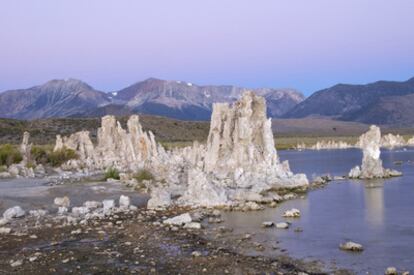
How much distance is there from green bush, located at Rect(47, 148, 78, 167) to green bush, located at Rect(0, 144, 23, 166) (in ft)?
12.0

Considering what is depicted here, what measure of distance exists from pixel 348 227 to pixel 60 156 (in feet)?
164

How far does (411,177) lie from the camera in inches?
1955

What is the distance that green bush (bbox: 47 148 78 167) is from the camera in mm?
67787

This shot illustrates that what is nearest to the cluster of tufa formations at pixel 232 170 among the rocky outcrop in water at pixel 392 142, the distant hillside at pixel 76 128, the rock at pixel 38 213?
the rock at pixel 38 213

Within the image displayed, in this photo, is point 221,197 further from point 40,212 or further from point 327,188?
point 327,188

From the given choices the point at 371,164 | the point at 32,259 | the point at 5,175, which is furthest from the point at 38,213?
the point at 371,164

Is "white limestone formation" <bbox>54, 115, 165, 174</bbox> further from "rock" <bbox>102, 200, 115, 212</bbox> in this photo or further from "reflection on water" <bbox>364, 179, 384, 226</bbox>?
"rock" <bbox>102, 200, 115, 212</bbox>

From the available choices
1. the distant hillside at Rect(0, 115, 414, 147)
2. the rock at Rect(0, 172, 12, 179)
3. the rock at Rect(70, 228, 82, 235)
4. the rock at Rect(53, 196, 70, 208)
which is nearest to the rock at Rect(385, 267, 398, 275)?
the rock at Rect(70, 228, 82, 235)

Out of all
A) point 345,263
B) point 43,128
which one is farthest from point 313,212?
point 43,128

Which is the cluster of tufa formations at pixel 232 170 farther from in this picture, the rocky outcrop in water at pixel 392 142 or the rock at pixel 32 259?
the rocky outcrop in water at pixel 392 142

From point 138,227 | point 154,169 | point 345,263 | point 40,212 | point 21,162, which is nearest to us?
point 345,263

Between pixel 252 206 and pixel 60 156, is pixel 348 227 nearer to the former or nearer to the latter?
pixel 252 206

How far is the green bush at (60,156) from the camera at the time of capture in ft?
222

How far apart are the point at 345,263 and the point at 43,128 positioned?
425ft
